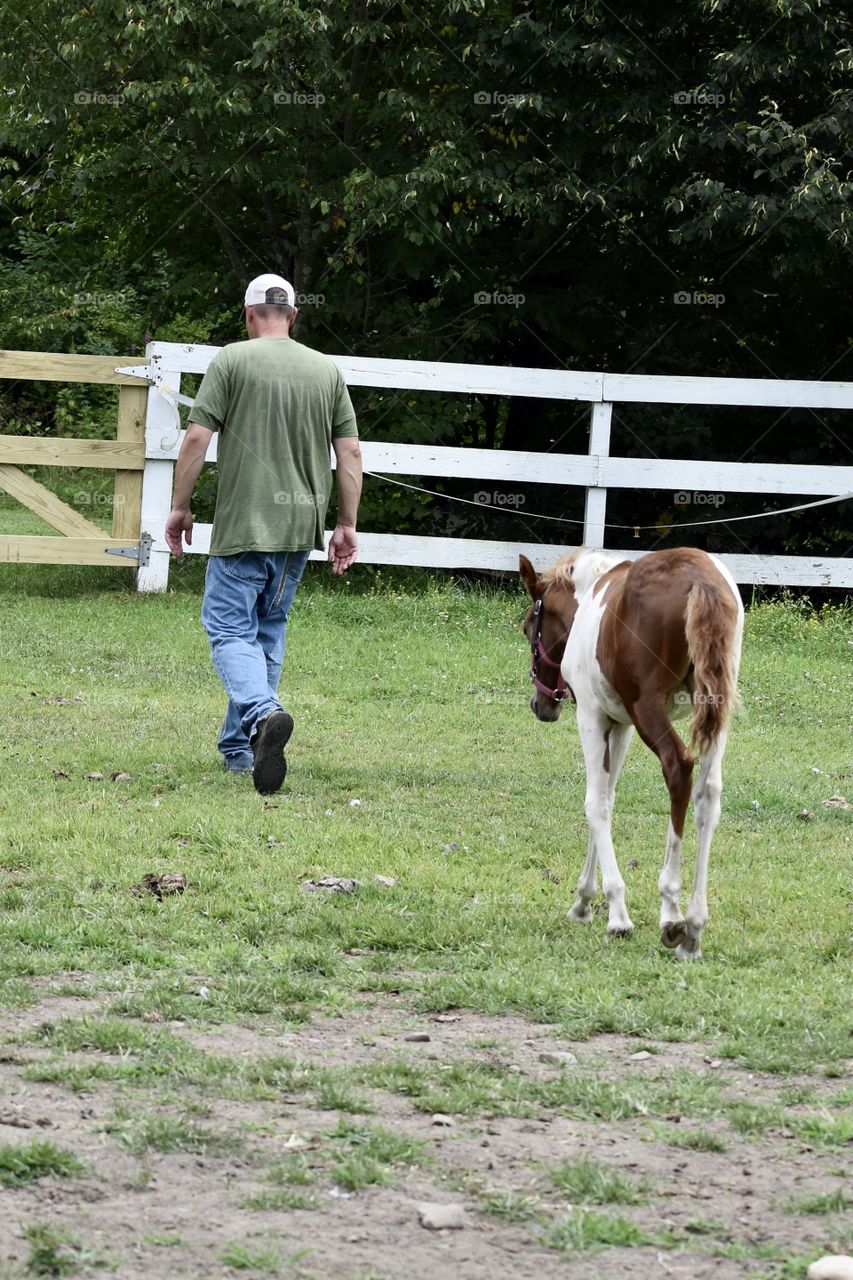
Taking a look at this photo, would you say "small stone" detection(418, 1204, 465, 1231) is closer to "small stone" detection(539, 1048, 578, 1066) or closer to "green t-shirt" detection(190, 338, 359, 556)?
"small stone" detection(539, 1048, 578, 1066)

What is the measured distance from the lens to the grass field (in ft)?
10.3

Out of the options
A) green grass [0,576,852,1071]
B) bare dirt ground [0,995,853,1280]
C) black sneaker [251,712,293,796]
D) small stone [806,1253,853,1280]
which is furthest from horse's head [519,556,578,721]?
small stone [806,1253,853,1280]

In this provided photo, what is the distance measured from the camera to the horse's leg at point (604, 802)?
517cm

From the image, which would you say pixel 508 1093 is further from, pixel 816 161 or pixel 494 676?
pixel 816 161

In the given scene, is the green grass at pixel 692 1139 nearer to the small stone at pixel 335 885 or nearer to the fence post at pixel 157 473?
the small stone at pixel 335 885

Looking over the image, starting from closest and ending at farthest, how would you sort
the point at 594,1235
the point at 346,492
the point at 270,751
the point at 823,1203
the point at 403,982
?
the point at 594,1235, the point at 823,1203, the point at 403,982, the point at 270,751, the point at 346,492

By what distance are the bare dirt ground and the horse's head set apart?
2323mm

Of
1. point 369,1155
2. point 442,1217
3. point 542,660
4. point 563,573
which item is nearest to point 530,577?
point 563,573

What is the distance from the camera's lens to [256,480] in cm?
748

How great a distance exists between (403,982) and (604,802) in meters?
1.11

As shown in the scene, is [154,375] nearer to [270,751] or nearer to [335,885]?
[270,751]

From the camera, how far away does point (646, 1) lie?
14.0 metres

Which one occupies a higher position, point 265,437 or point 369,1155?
point 265,437

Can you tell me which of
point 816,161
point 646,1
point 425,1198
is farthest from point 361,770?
point 646,1
